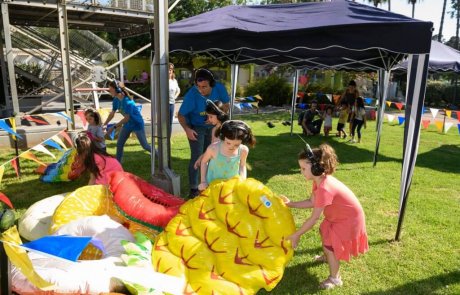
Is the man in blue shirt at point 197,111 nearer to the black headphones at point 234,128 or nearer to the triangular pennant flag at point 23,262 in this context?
the black headphones at point 234,128

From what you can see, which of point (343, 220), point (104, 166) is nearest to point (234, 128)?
point (343, 220)

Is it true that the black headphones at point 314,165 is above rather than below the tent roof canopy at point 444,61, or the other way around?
below

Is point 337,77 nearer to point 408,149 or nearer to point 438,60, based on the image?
point 438,60

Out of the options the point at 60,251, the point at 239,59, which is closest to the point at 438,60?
the point at 239,59

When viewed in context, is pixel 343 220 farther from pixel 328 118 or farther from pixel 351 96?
pixel 328 118

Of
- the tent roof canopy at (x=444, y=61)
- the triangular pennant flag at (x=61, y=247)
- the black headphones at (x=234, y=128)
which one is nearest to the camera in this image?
the triangular pennant flag at (x=61, y=247)

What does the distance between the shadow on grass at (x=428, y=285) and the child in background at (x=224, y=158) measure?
1751mm

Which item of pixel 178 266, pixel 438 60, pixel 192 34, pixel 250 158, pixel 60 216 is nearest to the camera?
pixel 178 266

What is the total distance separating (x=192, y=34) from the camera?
548cm

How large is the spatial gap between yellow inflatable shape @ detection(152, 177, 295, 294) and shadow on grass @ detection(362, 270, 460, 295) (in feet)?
3.38

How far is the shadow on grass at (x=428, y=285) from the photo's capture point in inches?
131

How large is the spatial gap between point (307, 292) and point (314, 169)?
1133 millimetres

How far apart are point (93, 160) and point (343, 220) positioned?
305 cm

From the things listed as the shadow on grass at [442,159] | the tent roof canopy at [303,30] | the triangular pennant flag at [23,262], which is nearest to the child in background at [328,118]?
the shadow on grass at [442,159]
